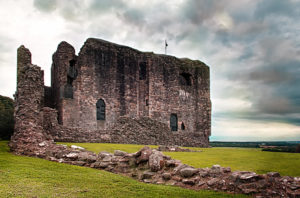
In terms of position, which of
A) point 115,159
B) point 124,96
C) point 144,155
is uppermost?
point 124,96

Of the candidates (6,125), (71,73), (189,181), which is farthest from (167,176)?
(71,73)

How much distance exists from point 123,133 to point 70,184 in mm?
13597

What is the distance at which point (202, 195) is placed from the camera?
7.42 metres

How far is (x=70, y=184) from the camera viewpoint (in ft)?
26.5

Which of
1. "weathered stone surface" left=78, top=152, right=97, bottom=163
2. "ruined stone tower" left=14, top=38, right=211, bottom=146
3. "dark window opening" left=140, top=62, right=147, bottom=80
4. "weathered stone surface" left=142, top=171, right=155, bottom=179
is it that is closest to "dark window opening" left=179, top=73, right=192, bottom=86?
"ruined stone tower" left=14, top=38, right=211, bottom=146

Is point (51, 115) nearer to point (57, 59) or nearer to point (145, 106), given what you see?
point (57, 59)

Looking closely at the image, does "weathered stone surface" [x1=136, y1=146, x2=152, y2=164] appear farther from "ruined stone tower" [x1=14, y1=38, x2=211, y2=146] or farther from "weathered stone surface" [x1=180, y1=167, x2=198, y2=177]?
"ruined stone tower" [x1=14, y1=38, x2=211, y2=146]

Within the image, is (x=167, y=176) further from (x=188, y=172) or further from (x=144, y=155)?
(x=144, y=155)

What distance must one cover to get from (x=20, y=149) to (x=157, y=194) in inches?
316

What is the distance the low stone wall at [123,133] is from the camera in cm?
1827

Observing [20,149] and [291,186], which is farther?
[20,149]

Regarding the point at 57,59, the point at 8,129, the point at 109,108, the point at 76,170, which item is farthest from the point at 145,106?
the point at 76,170

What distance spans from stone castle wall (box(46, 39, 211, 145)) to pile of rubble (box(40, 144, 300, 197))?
515 inches

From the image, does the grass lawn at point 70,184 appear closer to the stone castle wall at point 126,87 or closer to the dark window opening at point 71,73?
the stone castle wall at point 126,87
